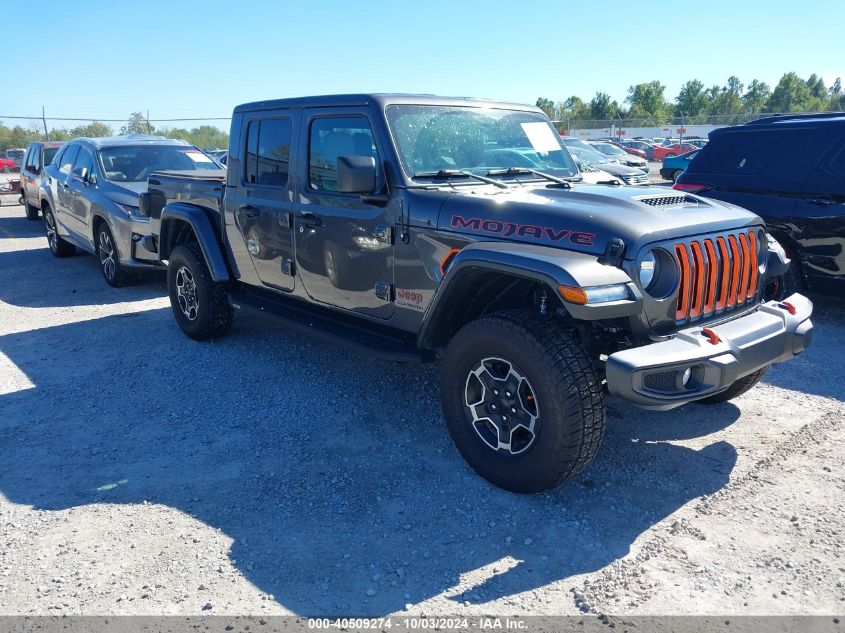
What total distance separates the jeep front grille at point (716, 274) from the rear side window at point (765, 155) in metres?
3.29

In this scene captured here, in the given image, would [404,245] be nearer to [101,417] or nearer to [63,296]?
[101,417]

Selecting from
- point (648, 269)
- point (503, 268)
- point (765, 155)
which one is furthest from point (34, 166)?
point (648, 269)

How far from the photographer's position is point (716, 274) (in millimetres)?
3449

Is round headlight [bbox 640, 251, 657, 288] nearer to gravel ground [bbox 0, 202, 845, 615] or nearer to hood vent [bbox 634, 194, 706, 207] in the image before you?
hood vent [bbox 634, 194, 706, 207]

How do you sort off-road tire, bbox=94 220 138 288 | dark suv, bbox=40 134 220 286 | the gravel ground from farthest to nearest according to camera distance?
off-road tire, bbox=94 220 138 288, dark suv, bbox=40 134 220 286, the gravel ground

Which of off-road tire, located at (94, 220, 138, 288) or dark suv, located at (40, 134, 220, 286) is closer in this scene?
dark suv, located at (40, 134, 220, 286)

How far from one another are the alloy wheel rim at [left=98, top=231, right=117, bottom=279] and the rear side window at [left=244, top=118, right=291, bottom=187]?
378 cm

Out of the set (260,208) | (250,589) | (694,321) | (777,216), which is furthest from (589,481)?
(777,216)

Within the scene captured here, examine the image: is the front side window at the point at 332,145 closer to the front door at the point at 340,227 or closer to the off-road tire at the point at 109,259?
the front door at the point at 340,227

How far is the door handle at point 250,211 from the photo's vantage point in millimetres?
5100

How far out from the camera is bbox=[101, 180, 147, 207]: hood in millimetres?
7773

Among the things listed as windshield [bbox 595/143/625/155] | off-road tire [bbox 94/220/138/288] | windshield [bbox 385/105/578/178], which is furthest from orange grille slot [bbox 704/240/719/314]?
windshield [bbox 595/143/625/155]

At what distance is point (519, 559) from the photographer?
9.79ft

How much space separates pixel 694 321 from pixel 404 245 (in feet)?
5.39
